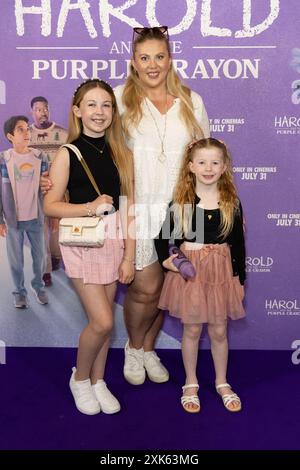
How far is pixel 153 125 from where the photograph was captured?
9.96ft

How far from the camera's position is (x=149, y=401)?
10.2 feet

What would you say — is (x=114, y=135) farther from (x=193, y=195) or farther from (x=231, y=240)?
(x=231, y=240)

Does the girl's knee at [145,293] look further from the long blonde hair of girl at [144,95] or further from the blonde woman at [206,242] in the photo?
the long blonde hair of girl at [144,95]

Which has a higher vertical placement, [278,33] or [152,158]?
[278,33]

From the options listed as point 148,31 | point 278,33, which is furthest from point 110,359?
point 278,33

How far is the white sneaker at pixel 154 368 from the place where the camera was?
3.33 m

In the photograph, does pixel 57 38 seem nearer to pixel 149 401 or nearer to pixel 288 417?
pixel 149 401

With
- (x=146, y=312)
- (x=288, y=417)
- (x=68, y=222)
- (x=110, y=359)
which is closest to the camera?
(x=68, y=222)

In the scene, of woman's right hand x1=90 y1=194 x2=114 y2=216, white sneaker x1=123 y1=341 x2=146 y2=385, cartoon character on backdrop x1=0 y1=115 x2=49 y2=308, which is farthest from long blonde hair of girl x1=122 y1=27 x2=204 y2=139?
white sneaker x1=123 y1=341 x2=146 y2=385

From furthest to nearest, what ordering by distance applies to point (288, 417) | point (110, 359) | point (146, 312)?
point (110, 359) → point (146, 312) → point (288, 417)

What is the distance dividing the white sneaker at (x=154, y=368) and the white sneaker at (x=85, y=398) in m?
0.46

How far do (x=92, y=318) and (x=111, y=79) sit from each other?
1.51 m

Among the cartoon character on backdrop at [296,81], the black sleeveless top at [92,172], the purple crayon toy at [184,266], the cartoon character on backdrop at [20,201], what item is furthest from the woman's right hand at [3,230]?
the cartoon character on backdrop at [296,81]

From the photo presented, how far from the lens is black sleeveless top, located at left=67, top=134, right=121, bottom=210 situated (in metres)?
2.76
